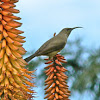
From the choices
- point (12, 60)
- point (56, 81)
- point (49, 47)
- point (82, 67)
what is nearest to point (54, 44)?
point (49, 47)

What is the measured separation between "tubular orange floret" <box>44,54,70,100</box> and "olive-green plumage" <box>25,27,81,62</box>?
0.44 feet

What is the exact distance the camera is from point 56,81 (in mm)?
3205

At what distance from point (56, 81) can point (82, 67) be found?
6.66 metres

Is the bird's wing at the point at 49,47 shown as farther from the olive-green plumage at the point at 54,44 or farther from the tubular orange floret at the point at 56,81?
the tubular orange floret at the point at 56,81

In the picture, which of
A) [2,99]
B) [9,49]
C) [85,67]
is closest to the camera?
[2,99]

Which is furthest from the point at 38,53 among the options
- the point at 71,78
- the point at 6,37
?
the point at 71,78

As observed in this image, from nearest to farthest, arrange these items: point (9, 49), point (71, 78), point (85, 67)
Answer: point (9, 49)
point (71, 78)
point (85, 67)

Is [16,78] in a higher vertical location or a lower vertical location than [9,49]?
lower

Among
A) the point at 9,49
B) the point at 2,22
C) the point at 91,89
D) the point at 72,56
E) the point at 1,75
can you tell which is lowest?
the point at 91,89

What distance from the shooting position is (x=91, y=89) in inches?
363

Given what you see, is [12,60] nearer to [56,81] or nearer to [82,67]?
[56,81]

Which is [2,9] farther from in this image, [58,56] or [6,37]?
[58,56]

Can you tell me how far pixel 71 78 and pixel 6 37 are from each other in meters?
6.44

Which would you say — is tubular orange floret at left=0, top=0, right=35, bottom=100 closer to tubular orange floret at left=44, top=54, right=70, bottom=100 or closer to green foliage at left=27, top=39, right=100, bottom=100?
tubular orange floret at left=44, top=54, right=70, bottom=100
